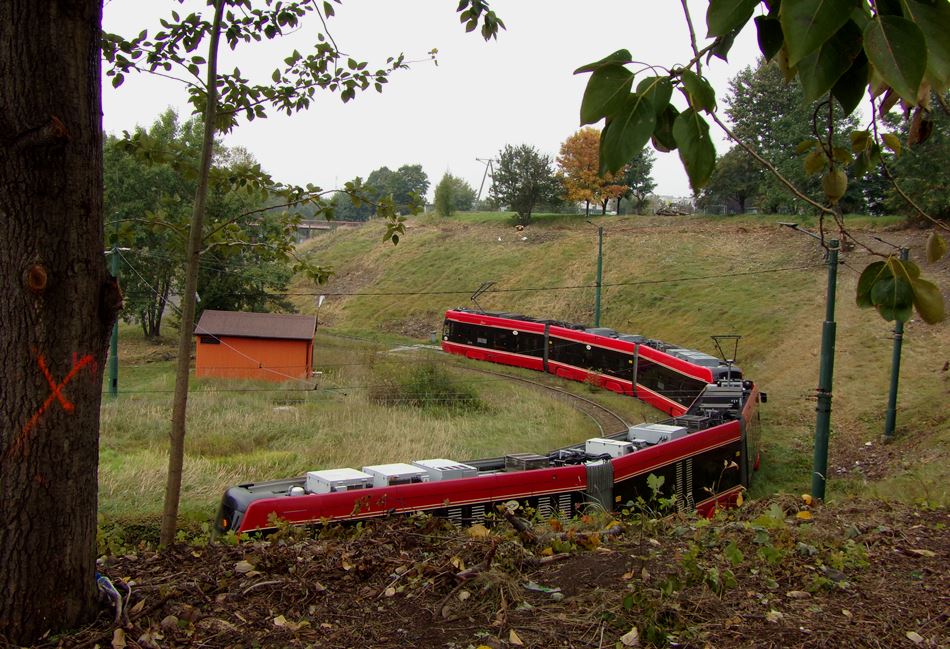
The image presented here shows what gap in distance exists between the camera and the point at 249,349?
31.0m

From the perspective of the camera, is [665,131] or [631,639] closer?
[665,131]

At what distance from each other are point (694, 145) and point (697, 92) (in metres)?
0.11

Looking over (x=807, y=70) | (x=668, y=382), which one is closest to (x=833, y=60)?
(x=807, y=70)

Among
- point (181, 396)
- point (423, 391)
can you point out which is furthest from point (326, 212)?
point (423, 391)

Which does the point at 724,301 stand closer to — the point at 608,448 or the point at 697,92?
the point at 608,448

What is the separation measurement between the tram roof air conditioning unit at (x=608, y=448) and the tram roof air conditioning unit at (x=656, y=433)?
2.89 feet

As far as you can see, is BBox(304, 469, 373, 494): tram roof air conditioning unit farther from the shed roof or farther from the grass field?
the shed roof

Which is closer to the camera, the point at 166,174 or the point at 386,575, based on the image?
the point at 386,575

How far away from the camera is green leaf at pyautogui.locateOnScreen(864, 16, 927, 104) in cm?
128

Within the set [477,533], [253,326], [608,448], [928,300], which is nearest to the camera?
[928,300]

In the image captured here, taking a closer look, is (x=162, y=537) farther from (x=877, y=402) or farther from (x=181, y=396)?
(x=877, y=402)

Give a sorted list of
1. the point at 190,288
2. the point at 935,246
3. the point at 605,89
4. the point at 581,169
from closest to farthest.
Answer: the point at 605,89 → the point at 935,246 → the point at 190,288 → the point at 581,169

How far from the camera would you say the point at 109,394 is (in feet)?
82.7

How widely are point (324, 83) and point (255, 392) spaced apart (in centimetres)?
2169
